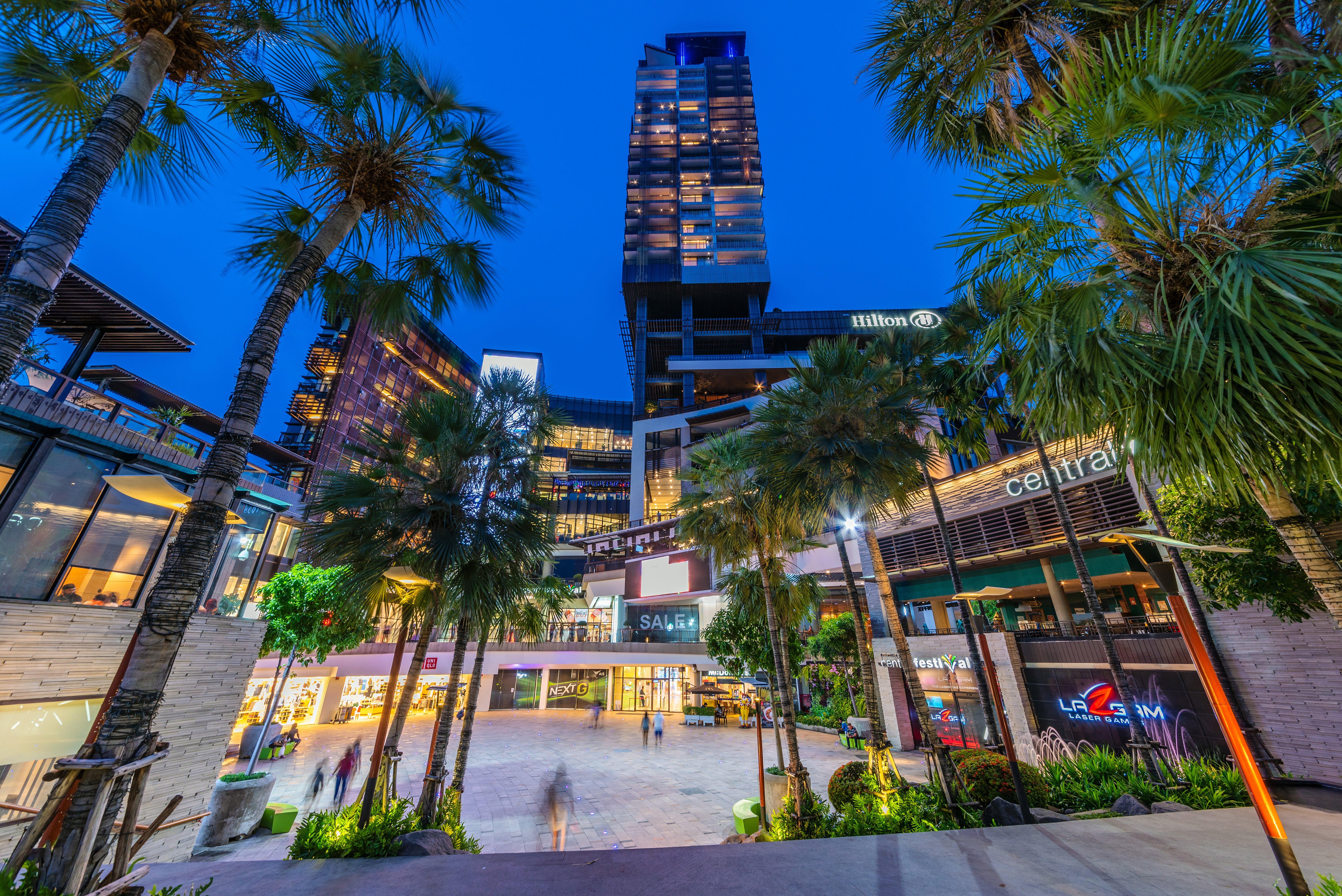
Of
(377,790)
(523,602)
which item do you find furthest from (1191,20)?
(377,790)

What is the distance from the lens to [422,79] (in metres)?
5.71

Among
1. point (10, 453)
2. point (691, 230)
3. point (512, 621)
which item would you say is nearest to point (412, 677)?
point (512, 621)

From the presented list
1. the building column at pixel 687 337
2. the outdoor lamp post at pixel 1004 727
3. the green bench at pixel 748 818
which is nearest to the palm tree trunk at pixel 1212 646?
the outdoor lamp post at pixel 1004 727

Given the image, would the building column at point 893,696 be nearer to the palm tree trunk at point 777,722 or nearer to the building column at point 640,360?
the palm tree trunk at point 777,722

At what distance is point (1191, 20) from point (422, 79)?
752 centimetres

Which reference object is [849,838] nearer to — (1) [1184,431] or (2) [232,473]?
(1) [1184,431]

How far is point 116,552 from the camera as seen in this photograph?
25.6 ft

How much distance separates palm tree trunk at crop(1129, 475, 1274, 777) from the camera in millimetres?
8828

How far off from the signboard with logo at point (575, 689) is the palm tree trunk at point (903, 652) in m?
27.8

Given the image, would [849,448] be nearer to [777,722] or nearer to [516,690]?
[777,722]

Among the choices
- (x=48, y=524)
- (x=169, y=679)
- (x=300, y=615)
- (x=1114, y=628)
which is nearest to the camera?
(x=169, y=679)

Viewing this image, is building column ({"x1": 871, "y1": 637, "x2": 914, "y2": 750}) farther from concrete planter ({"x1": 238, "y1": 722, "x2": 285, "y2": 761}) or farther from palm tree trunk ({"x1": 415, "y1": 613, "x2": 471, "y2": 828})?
concrete planter ({"x1": 238, "y1": 722, "x2": 285, "y2": 761})

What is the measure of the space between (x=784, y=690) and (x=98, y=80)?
14013mm

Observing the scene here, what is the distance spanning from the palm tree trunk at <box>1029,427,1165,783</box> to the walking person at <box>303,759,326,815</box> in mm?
18599
